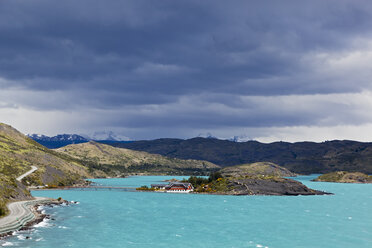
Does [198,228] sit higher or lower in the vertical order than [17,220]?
lower

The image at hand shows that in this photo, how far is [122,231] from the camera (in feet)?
343

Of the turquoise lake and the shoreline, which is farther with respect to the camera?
the shoreline

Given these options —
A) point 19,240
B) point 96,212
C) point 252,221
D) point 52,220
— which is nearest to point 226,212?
point 252,221

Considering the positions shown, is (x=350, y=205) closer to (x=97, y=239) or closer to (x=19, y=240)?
(x=97, y=239)

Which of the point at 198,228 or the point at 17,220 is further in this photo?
the point at 198,228

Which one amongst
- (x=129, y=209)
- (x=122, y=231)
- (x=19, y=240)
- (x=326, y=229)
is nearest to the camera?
(x=19, y=240)

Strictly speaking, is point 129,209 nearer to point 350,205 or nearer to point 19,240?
point 19,240

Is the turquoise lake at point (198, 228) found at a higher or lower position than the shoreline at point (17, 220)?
lower

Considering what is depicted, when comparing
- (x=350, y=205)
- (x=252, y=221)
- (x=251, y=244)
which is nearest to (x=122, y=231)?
(x=251, y=244)

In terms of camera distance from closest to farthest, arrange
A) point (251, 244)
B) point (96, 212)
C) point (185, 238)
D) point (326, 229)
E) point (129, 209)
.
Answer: point (251, 244), point (185, 238), point (326, 229), point (96, 212), point (129, 209)

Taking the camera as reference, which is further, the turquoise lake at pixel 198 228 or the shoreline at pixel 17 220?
the shoreline at pixel 17 220

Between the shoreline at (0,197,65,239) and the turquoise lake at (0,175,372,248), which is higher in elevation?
the shoreline at (0,197,65,239)

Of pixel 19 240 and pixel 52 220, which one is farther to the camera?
pixel 52 220

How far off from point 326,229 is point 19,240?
9163 cm
